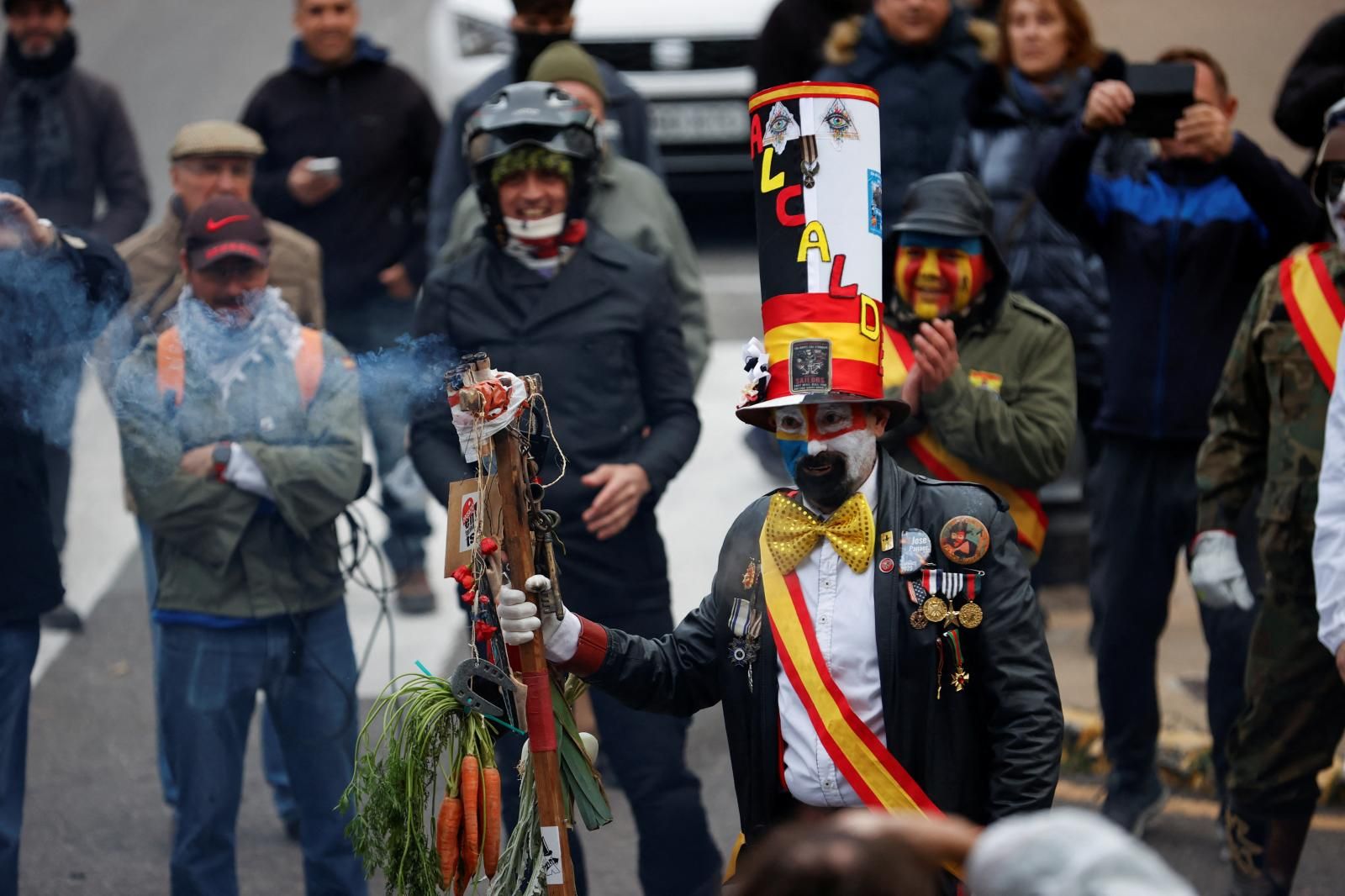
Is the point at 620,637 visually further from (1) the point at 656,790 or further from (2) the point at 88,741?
(2) the point at 88,741

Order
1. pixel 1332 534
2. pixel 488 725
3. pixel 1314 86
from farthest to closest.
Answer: pixel 1314 86
pixel 1332 534
pixel 488 725

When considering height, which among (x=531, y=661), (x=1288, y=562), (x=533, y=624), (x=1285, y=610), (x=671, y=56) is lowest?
(x=1285, y=610)

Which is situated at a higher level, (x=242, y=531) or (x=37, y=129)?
(x=37, y=129)

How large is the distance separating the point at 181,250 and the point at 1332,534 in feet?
12.6

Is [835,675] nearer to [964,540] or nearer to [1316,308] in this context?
[964,540]

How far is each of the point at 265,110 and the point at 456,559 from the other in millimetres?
4416

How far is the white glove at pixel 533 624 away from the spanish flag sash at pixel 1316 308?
7.75 feet

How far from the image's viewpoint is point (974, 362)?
5.50 m

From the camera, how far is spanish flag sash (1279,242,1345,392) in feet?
16.5

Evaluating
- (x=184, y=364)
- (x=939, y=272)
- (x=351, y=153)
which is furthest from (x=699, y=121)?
(x=184, y=364)

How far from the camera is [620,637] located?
4.14 m

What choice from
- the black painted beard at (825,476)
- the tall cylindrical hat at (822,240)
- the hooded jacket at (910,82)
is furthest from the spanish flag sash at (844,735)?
the hooded jacket at (910,82)

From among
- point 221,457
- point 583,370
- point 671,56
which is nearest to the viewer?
point 221,457

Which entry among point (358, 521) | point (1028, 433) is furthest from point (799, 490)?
point (358, 521)
